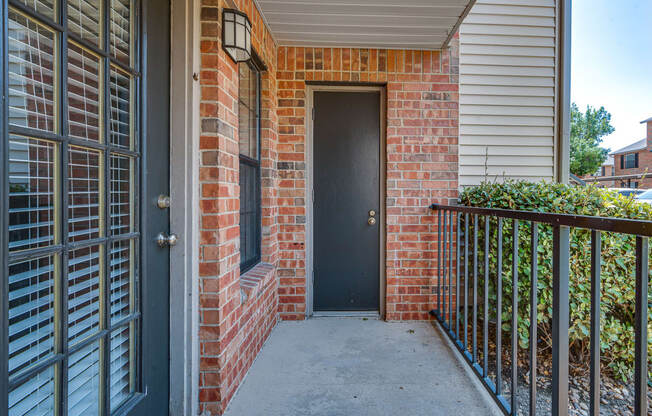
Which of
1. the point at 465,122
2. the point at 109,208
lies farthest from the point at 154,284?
the point at 465,122

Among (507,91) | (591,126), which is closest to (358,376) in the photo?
(507,91)

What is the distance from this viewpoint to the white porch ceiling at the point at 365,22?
2365 millimetres

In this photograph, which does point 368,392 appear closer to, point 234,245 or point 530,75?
point 234,245

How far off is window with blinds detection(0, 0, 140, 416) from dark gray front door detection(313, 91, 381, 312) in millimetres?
1938

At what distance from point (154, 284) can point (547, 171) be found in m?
3.56

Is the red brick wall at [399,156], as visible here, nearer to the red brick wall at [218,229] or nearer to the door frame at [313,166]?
the door frame at [313,166]

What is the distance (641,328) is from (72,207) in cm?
166

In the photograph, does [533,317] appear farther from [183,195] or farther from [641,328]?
[183,195]

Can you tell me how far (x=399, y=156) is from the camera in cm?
307

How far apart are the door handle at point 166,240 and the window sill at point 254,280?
0.64 m

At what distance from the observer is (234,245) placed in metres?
1.97

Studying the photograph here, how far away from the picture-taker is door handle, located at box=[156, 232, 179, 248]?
1542mm

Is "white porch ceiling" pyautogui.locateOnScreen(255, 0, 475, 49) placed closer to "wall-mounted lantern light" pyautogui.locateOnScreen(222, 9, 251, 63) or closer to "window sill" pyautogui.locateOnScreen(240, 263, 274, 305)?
"wall-mounted lantern light" pyautogui.locateOnScreen(222, 9, 251, 63)

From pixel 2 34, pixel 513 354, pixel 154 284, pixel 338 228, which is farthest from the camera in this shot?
pixel 338 228
